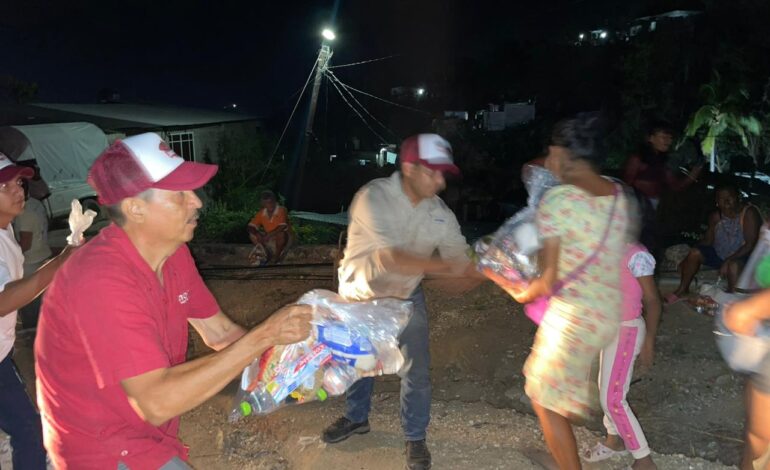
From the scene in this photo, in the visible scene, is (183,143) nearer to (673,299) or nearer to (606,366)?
(673,299)

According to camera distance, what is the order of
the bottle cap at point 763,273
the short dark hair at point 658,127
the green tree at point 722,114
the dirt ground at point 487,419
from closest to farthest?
1. the bottle cap at point 763,273
2. the dirt ground at point 487,419
3. the short dark hair at point 658,127
4. the green tree at point 722,114

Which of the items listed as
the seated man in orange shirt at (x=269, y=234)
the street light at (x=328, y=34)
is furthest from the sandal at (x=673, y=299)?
the street light at (x=328, y=34)

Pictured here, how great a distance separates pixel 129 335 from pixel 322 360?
0.79m

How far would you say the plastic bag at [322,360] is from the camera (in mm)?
2221

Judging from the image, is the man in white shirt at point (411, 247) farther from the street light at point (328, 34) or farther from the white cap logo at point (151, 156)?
the street light at point (328, 34)

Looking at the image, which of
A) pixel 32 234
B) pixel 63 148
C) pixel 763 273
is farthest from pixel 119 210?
pixel 63 148

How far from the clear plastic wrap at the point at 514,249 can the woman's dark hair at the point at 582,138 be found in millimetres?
308

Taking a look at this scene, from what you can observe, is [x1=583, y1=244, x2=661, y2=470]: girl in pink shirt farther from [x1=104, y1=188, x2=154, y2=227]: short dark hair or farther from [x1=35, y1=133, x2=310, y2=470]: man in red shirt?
[x1=104, y1=188, x2=154, y2=227]: short dark hair

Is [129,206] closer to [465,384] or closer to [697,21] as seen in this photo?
[465,384]

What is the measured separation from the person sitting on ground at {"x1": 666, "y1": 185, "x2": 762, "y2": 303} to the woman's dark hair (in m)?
3.63

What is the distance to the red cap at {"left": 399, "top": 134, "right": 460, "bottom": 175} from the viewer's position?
342 cm

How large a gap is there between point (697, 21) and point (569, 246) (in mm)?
30080

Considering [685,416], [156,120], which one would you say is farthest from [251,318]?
[156,120]

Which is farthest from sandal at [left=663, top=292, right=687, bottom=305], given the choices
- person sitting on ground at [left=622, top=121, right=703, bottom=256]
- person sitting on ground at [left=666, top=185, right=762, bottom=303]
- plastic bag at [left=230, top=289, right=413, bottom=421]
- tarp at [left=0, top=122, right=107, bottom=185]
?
tarp at [left=0, top=122, right=107, bottom=185]
